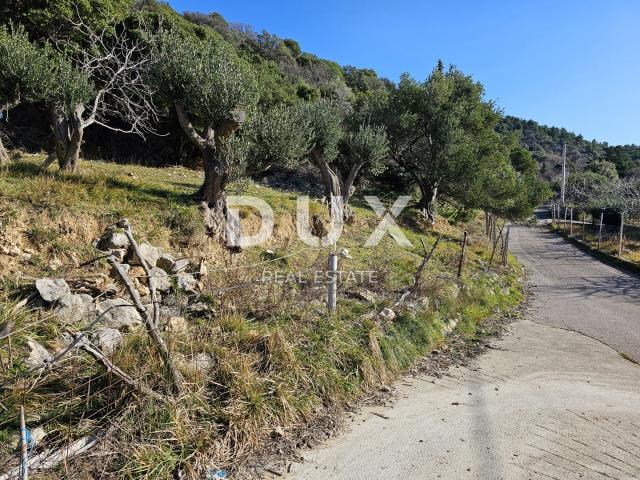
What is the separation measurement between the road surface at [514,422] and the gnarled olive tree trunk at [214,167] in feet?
17.4

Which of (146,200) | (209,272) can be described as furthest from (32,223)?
(209,272)

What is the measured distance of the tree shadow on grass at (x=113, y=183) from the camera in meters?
8.05

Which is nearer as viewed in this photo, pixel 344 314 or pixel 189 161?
pixel 344 314

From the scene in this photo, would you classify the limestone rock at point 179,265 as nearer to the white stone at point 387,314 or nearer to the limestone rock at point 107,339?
the limestone rock at point 107,339

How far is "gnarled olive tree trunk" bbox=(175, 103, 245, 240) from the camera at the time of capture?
8344 mm

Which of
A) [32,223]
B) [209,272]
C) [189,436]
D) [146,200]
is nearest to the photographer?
[189,436]

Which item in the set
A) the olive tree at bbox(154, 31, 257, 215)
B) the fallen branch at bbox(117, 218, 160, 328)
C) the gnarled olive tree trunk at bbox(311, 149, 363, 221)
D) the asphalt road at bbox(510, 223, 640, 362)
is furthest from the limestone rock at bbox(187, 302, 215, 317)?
the gnarled olive tree trunk at bbox(311, 149, 363, 221)

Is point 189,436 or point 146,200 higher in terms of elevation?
point 146,200

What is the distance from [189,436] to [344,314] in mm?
3274

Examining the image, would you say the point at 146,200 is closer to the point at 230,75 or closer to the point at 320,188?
the point at 230,75

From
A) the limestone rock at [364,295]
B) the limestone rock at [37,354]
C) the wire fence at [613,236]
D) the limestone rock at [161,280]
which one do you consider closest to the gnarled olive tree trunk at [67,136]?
the limestone rock at [161,280]

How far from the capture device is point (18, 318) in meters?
4.08

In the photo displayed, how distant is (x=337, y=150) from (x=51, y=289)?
1112cm

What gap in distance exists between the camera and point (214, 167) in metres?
8.69
